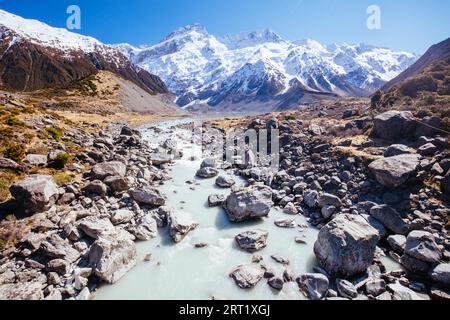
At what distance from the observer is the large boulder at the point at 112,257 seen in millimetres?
10141

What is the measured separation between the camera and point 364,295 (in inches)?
386

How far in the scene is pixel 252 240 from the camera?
1293cm

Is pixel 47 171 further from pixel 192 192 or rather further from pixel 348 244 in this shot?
pixel 348 244

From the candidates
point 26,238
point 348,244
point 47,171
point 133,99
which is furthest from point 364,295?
point 133,99

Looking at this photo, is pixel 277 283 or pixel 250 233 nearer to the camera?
pixel 277 283

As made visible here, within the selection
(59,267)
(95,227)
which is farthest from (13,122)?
(59,267)

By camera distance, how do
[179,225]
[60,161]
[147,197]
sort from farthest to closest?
[60,161] → [147,197] → [179,225]

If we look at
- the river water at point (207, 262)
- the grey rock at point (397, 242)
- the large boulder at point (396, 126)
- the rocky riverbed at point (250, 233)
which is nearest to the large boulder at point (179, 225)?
the rocky riverbed at point (250, 233)

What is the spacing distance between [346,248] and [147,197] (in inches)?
467

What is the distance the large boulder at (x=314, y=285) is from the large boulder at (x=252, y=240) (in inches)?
111

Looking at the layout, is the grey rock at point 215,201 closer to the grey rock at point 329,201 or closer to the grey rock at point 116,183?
the grey rock at point 116,183

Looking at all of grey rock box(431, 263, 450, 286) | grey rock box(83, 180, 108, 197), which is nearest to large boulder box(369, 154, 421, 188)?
grey rock box(431, 263, 450, 286)
